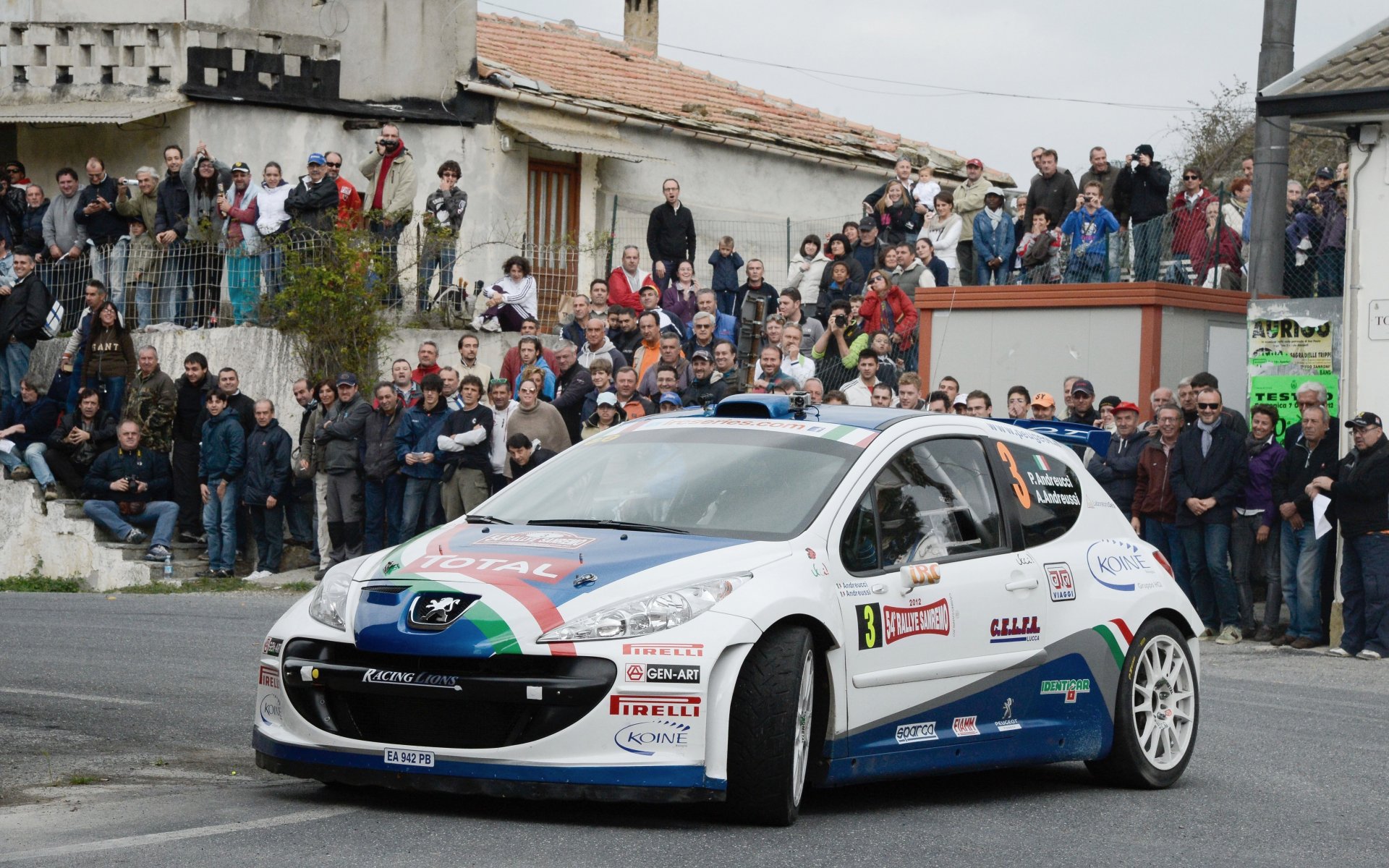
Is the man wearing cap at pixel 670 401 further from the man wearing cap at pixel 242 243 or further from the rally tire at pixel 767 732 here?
the rally tire at pixel 767 732

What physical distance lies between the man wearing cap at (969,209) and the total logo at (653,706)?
52.3 ft

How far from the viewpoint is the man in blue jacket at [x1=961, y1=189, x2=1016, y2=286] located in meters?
21.4

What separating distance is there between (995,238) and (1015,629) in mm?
13873

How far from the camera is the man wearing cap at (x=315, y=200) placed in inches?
854

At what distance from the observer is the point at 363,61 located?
27172 millimetres

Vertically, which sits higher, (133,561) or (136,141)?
(136,141)

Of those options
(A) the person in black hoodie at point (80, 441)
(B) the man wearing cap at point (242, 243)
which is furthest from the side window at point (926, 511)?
(A) the person in black hoodie at point (80, 441)

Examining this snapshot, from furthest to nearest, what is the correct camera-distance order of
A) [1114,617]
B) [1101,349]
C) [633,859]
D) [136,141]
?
[136,141] < [1101,349] < [1114,617] < [633,859]

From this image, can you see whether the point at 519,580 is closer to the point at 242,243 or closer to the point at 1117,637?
the point at 1117,637

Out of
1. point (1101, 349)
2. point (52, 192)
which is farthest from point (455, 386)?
point (52, 192)

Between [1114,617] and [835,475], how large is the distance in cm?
176

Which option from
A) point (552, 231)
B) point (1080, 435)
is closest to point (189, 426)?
point (552, 231)

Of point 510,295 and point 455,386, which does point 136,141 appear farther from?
point 455,386

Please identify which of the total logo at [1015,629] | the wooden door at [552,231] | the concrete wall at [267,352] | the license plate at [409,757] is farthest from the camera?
the wooden door at [552,231]
